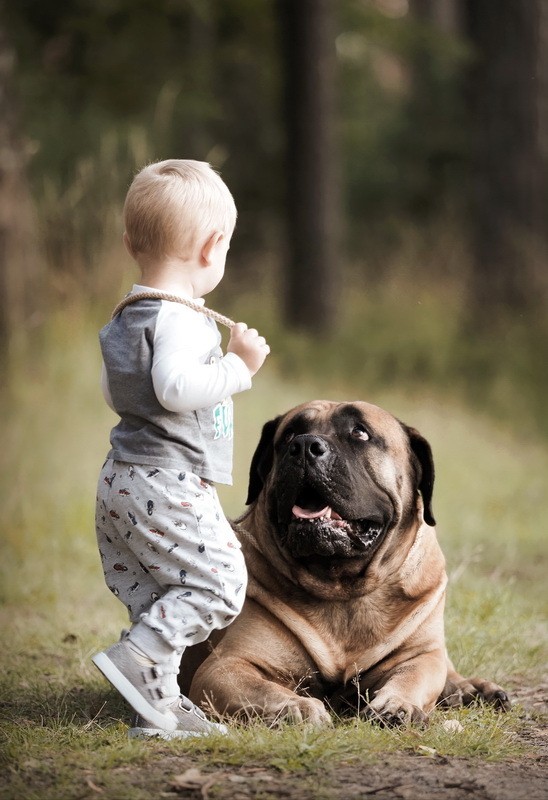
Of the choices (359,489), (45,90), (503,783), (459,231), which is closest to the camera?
(503,783)

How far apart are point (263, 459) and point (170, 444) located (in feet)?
2.89

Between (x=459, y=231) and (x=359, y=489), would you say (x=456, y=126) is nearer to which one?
(x=459, y=231)

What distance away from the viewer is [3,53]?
26.1ft

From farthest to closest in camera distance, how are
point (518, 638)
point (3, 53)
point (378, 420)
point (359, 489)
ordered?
point (3, 53)
point (518, 638)
point (378, 420)
point (359, 489)

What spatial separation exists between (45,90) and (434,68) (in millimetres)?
10302

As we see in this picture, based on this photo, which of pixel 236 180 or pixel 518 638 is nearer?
pixel 518 638

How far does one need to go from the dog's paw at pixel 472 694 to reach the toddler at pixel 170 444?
1.00 m

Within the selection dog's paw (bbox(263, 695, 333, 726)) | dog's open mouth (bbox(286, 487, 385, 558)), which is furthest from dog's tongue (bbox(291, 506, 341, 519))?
dog's paw (bbox(263, 695, 333, 726))

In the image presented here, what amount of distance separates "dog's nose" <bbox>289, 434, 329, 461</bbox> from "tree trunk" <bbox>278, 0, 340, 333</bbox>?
9.81 metres

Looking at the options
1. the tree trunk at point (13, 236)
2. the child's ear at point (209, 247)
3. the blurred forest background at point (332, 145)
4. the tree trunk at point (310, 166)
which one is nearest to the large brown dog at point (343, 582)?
the child's ear at point (209, 247)

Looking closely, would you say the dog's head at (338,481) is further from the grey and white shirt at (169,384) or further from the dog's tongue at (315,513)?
the grey and white shirt at (169,384)

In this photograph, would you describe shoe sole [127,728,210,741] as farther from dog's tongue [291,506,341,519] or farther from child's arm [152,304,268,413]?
child's arm [152,304,268,413]

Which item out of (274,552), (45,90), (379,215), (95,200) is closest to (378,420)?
(274,552)

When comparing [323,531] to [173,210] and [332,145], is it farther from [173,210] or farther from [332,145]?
[332,145]
